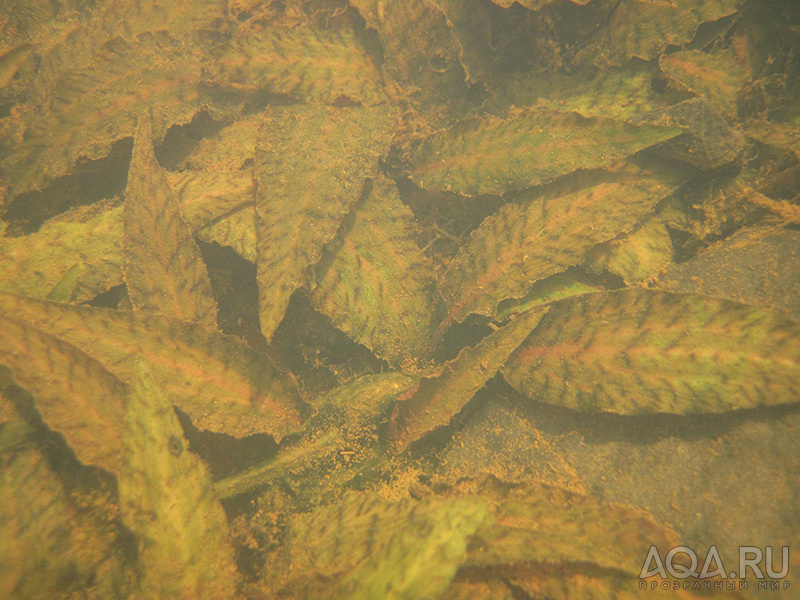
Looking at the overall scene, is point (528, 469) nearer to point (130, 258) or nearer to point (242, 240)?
point (242, 240)

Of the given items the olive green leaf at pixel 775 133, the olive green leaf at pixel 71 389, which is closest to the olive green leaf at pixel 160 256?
the olive green leaf at pixel 71 389

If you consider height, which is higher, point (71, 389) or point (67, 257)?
point (67, 257)

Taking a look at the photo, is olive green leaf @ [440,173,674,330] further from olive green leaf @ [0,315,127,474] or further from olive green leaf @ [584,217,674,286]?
olive green leaf @ [0,315,127,474]

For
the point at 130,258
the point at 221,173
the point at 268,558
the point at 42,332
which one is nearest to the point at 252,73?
the point at 221,173

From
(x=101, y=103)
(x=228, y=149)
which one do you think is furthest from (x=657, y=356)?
(x=101, y=103)

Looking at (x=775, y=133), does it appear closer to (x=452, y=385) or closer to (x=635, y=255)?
(x=635, y=255)
